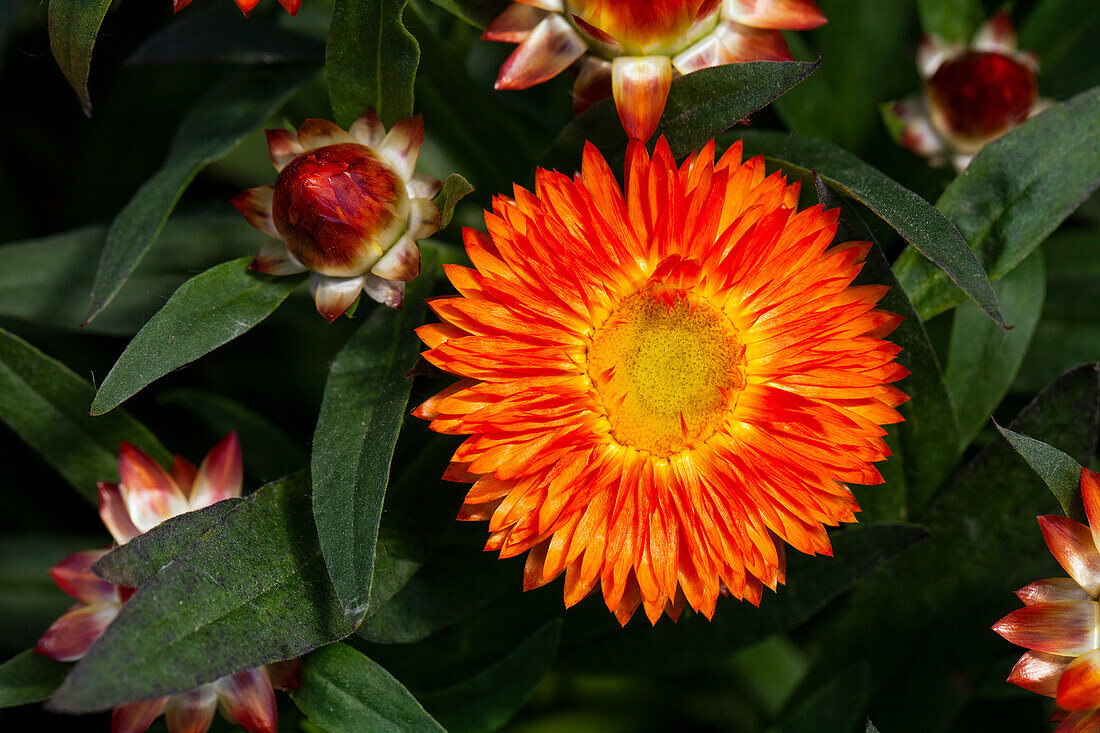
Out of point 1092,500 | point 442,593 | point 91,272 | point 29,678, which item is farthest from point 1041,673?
point 91,272

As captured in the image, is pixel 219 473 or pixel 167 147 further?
pixel 167 147

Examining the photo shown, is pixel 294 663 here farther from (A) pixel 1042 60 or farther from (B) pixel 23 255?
(A) pixel 1042 60

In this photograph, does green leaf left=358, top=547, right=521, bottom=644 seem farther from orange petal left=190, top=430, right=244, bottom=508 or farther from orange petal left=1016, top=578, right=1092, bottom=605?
orange petal left=1016, top=578, right=1092, bottom=605

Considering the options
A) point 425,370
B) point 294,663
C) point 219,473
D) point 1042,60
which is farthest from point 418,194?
point 1042,60

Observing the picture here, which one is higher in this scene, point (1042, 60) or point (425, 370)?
point (1042, 60)

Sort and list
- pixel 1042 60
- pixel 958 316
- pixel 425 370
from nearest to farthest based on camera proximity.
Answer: pixel 425 370, pixel 958 316, pixel 1042 60

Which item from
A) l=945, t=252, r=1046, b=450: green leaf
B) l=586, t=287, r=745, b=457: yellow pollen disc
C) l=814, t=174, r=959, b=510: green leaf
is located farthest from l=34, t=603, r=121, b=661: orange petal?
l=945, t=252, r=1046, b=450: green leaf

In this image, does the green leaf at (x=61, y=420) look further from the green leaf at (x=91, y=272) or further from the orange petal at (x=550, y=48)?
the orange petal at (x=550, y=48)

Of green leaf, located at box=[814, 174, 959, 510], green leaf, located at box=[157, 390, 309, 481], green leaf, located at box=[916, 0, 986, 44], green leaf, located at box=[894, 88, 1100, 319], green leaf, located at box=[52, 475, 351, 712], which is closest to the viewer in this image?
green leaf, located at box=[52, 475, 351, 712]
